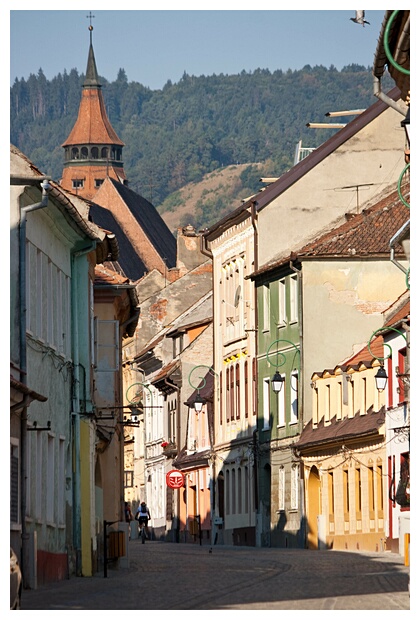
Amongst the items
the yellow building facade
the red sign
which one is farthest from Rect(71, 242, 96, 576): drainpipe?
the red sign

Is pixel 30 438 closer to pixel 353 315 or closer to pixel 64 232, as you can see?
pixel 64 232

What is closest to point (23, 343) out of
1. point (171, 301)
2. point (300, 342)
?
point (300, 342)

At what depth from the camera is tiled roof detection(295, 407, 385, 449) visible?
47.7m

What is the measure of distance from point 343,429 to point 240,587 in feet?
78.5

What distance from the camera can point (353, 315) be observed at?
5756cm

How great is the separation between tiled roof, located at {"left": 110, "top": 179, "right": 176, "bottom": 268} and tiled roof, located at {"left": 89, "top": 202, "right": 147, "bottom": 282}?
3.15 meters

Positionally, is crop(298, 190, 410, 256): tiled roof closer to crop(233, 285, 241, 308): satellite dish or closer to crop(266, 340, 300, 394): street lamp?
crop(266, 340, 300, 394): street lamp

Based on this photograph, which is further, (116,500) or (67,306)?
(116,500)

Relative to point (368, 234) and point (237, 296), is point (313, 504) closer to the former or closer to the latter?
point (368, 234)

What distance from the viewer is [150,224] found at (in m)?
167

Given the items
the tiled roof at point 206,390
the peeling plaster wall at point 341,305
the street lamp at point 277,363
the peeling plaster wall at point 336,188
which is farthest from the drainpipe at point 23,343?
the tiled roof at point 206,390

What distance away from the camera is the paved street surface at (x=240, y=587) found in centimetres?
2283
